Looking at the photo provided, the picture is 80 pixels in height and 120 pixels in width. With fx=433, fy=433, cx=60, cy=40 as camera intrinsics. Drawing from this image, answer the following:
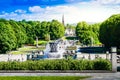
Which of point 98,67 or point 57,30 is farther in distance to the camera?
point 57,30

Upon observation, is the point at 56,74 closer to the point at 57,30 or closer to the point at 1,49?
the point at 1,49

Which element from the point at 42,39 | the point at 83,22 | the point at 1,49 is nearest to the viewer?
the point at 1,49

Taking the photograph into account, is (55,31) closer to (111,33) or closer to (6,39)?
(111,33)

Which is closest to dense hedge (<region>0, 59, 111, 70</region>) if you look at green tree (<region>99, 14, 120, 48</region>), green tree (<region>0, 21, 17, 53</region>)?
green tree (<region>0, 21, 17, 53</region>)

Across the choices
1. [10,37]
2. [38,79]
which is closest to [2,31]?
[10,37]

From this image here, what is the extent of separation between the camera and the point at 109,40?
70.1m

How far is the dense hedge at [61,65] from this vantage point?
33719mm

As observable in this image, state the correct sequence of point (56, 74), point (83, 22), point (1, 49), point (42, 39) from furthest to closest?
1. point (42, 39)
2. point (83, 22)
3. point (1, 49)
4. point (56, 74)

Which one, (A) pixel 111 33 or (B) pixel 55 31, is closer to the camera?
(A) pixel 111 33

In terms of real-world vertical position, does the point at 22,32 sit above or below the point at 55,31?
above

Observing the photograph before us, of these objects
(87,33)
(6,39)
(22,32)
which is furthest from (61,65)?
(87,33)

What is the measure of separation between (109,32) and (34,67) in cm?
3904

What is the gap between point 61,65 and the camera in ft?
111

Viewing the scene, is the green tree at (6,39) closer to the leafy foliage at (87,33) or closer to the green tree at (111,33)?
the green tree at (111,33)
